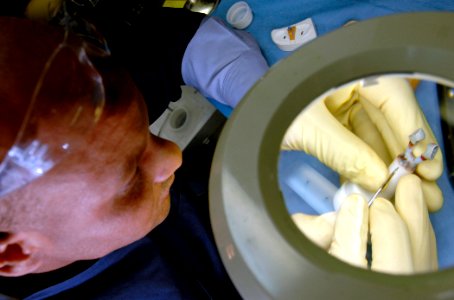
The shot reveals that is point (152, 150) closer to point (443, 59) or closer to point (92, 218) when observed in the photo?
point (92, 218)

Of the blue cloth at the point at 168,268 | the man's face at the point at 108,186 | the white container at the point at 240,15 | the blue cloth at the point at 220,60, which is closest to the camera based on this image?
the man's face at the point at 108,186

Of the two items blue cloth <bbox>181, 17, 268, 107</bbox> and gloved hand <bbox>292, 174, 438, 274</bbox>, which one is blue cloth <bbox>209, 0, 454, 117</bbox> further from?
gloved hand <bbox>292, 174, 438, 274</bbox>

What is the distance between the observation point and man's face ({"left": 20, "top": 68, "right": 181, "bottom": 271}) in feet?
1.78

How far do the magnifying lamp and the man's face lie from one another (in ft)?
0.93

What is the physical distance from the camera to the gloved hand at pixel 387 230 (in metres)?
0.42

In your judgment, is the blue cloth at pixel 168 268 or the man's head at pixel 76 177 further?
the blue cloth at pixel 168 268

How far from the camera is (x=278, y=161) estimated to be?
0.30m

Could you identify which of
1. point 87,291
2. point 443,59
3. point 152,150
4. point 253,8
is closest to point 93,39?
point 152,150

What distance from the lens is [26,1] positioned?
830 mm

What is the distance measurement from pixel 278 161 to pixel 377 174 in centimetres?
28

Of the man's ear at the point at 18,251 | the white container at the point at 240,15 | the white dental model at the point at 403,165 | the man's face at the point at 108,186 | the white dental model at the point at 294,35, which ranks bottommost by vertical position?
→ the man's ear at the point at 18,251

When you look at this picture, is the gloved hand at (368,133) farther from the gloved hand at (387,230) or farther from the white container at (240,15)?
the white container at (240,15)

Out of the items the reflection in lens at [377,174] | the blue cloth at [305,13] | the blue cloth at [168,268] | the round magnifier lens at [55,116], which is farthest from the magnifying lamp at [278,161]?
the blue cloth at [305,13]

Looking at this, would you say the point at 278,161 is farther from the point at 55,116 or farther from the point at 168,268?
the point at 168,268
